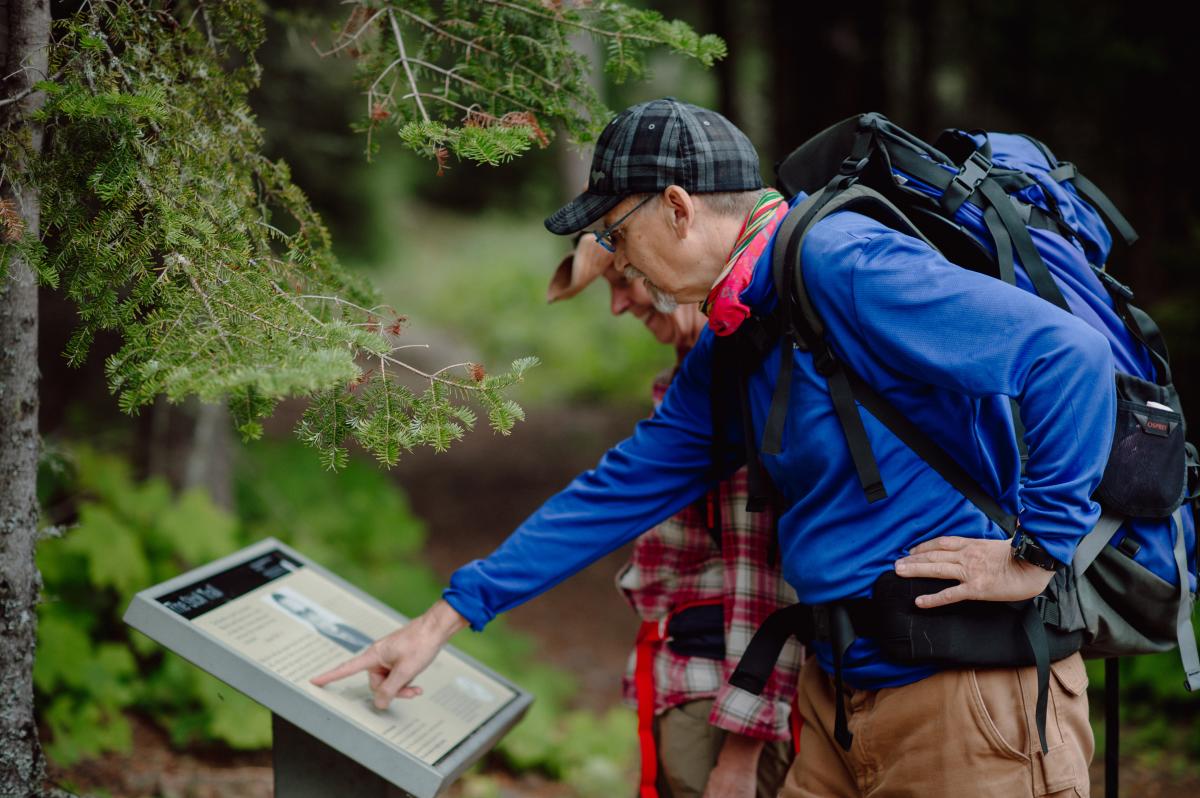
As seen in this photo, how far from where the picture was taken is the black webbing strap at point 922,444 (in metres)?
2.10

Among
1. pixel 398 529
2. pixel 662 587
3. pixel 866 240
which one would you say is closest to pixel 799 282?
pixel 866 240

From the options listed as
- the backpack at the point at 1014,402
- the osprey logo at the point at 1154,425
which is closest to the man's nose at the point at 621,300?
the backpack at the point at 1014,402

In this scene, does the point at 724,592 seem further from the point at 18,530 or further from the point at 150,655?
the point at 150,655

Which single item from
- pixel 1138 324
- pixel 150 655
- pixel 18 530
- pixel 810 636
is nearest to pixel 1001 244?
pixel 1138 324

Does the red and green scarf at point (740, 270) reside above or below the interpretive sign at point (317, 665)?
above

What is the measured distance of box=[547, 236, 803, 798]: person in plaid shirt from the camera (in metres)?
2.81

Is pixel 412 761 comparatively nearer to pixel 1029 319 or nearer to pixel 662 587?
pixel 662 587

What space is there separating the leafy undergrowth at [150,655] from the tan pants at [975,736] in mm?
2960

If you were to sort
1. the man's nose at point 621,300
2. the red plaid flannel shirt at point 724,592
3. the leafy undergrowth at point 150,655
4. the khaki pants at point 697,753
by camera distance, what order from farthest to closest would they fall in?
the leafy undergrowth at point 150,655
the man's nose at point 621,300
the khaki pants at point 697,753
the red plaid flannel shirt at point 724,592

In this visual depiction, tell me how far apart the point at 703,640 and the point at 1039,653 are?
1063mm

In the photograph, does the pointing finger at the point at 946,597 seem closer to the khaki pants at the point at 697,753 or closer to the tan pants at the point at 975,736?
the tan pants at the point at 975,736

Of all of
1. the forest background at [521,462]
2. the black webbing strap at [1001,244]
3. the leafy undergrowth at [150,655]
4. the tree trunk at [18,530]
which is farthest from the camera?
the forest background at [521,462]

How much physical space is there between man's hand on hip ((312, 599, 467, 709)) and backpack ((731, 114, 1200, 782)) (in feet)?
3.12

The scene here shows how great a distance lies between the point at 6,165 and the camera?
224cm
